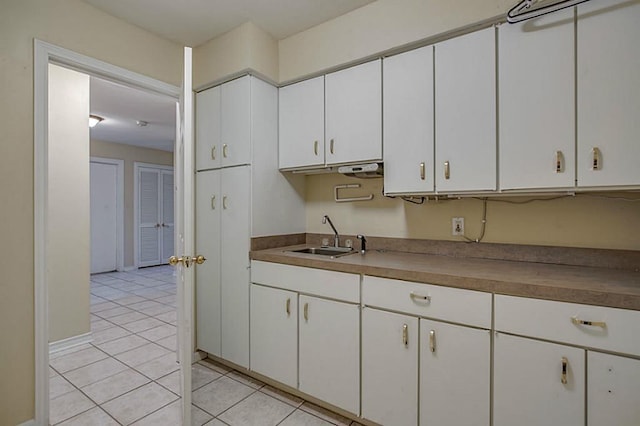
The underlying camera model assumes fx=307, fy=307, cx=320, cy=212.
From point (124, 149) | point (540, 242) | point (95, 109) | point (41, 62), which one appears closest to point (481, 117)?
point (540, 242)

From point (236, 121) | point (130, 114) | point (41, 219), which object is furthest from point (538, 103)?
point (130, 114)

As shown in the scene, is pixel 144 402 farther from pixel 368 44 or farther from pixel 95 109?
pixel 95 109

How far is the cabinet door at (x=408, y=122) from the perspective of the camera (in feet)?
6.09

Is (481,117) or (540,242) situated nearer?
(481,117)

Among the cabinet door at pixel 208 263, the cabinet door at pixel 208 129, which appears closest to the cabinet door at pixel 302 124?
the cabinet door at pixel 208 129

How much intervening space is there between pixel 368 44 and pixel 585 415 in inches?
87.3

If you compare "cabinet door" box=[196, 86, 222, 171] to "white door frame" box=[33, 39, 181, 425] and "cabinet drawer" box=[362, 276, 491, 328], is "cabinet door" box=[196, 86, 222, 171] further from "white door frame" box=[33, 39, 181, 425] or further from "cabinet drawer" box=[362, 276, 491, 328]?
"cabinet drawer" box=[362, 276, 491, 328]

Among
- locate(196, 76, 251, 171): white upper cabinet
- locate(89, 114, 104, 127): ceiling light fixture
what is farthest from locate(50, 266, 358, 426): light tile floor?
locate(89, 114, 104, 127): ceiling light fixture

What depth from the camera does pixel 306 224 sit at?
9.21 feet

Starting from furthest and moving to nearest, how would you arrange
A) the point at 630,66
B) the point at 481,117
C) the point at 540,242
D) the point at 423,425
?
1. the point at 540,242
2. the point at 481,117
3. the point at 423,425
4. the point at 630,66

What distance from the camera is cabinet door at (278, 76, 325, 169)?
7.61 feet

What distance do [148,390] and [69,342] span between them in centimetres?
A: 128

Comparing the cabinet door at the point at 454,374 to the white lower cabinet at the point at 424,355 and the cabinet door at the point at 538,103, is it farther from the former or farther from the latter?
the cabinet door at the point at 538,103

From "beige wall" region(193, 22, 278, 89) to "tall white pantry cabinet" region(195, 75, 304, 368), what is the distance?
0.09m
